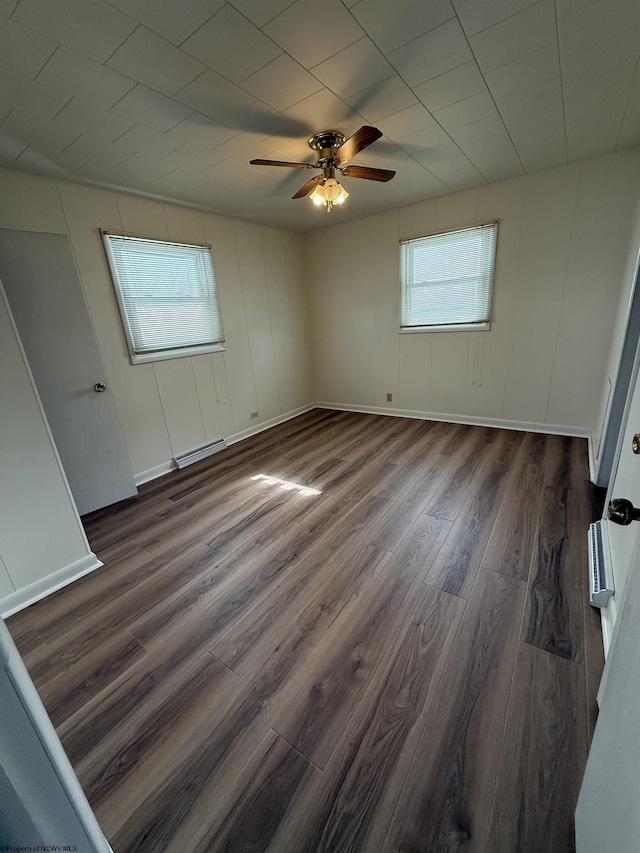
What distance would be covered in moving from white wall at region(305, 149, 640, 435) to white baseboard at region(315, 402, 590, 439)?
23 mm

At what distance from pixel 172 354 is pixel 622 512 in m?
3.48

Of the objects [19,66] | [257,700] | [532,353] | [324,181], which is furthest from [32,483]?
[532,353]

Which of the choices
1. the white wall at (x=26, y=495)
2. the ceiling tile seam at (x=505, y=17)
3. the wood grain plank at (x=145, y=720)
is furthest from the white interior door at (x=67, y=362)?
the ceiling tile seam at (x=505, y=17)

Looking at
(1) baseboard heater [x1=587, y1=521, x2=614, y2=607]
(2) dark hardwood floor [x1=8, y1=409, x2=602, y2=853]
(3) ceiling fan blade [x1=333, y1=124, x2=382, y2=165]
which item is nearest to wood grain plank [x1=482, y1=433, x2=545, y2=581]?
(2) dark hardwood floor [x1=8, y1=409, x2=602, y2=853]

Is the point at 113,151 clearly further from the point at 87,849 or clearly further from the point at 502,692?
the point at 502,692

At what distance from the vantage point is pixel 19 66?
142cm

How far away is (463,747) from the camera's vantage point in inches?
42.4

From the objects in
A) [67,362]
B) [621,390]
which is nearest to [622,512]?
[621,390]

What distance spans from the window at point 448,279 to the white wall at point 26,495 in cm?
373

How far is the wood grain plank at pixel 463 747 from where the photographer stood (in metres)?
0.91

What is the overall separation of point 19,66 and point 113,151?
76cm

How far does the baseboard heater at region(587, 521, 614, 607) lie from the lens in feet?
4.85

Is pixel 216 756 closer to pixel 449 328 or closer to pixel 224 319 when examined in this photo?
pixel 224 319

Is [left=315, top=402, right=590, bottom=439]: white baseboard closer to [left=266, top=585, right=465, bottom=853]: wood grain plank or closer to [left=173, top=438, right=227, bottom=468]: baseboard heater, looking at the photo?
[left=173, top=438, right=227, bottom=468]: baseboard heater
